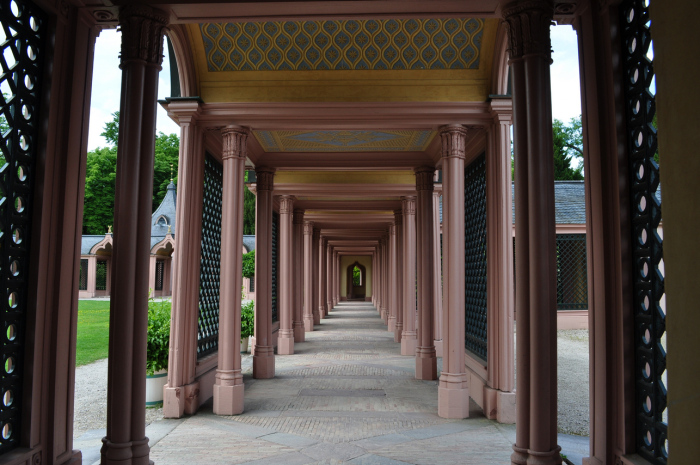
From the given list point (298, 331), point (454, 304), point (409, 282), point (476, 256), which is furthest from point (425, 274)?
point (298, 331)

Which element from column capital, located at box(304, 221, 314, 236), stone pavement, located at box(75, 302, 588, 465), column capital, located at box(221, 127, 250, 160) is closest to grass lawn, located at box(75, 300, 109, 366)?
stone pavement, located at box(75, 302, 588, 465)

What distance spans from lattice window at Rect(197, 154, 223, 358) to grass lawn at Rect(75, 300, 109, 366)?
3368mm

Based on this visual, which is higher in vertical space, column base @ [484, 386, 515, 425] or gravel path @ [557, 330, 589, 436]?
column base @ [484, 386, 515, 425]

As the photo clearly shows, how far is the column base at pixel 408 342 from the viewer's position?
13141mm

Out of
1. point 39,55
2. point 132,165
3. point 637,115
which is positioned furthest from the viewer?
point 132,165

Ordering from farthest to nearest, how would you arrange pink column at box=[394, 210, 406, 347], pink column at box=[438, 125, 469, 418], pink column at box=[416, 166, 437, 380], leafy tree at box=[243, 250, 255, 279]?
1. leafy tree at box=[243, 250, 255, 279]
2. pink column at box=[394, 210, 406, 347]
3. pink column at box=[416, 166, 437, 380]
4. pink column at box=[438, 125, 469, 418]

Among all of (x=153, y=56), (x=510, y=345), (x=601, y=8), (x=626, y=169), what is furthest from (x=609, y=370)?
(x=153, y=56)

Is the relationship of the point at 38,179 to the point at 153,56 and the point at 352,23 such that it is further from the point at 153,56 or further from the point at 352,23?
the point at 352,23

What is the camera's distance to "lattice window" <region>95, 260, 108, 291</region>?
35.6m

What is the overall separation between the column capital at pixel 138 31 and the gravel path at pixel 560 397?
4519 millimetres

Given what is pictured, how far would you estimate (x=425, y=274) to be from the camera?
9.57 m

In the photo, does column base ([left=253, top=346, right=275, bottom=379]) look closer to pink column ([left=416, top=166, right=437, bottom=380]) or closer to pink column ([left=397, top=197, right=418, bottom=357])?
pink column ([left=416, top=166, right=437, bottom=380])

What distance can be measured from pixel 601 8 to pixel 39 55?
407cm

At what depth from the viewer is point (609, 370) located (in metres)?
3.64
